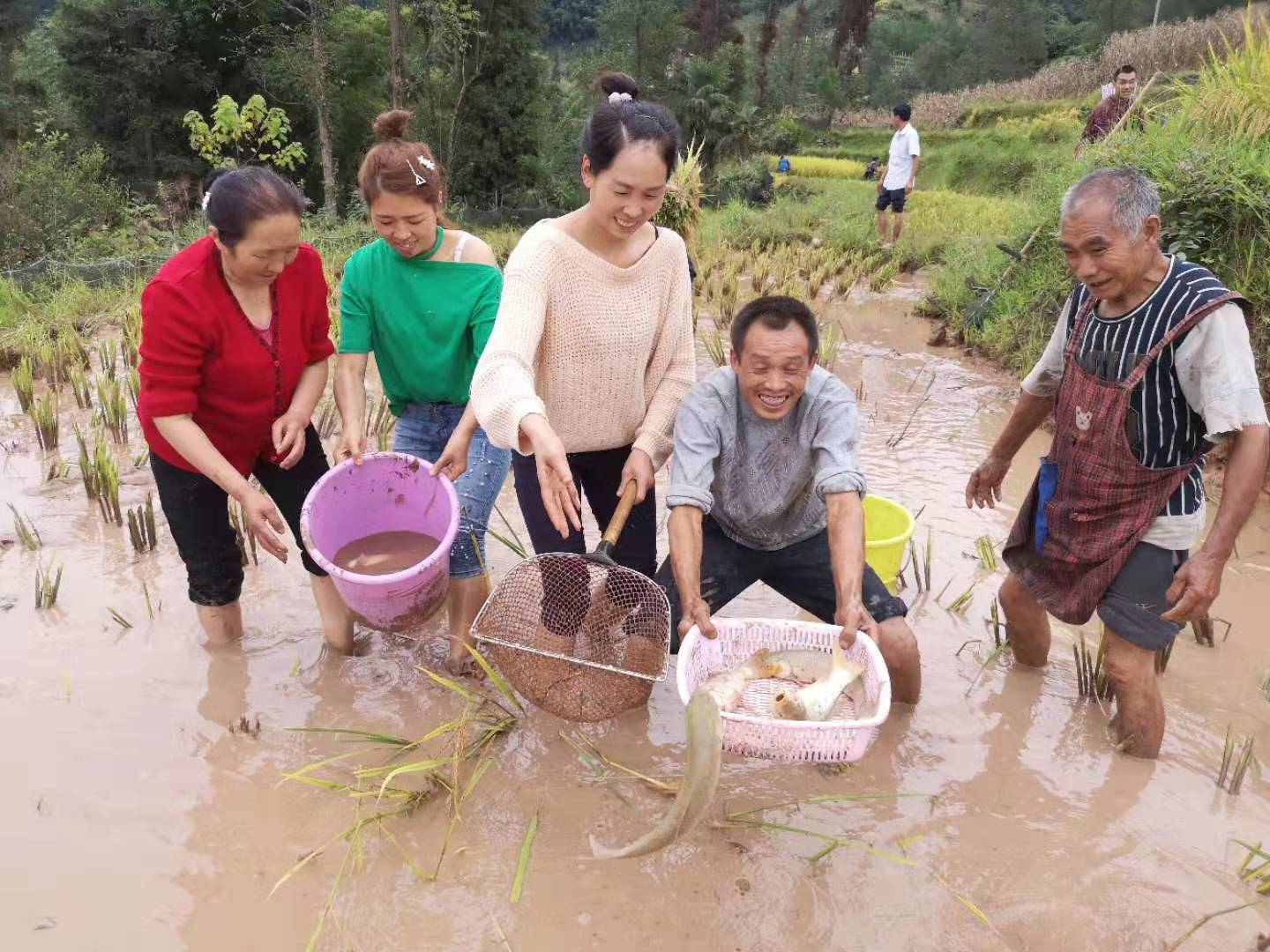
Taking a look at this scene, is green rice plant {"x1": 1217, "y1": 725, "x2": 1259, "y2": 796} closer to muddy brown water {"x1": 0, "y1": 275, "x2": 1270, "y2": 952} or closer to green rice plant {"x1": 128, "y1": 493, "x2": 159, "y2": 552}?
muddy brown water {"x1": 0, "y1": 275, "x2": 1270, "y2": 952}

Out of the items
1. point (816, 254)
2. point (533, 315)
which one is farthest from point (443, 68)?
point (533, 315)

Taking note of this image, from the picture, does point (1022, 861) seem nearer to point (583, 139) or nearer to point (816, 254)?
point (583, 139)

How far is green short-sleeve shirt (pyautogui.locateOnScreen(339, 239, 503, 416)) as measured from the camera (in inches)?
100

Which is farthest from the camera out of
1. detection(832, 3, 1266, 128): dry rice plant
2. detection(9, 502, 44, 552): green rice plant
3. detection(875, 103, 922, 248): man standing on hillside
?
detection(832, 3, 1266, 128): dry rice plant

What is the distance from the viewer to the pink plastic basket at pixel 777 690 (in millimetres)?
1748

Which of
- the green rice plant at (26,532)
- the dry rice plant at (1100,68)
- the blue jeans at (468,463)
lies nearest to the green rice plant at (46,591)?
the green rice plant at (26,532)

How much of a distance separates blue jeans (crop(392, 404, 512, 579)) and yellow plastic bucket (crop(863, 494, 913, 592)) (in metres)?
1.23

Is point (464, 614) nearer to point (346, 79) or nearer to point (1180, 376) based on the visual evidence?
point (1180, 376)

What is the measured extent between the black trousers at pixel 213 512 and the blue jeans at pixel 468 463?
12.7 inches

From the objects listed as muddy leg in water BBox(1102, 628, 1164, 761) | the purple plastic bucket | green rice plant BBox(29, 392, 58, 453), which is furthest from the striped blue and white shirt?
green rice plant BBox(29, 392, 58, 453)

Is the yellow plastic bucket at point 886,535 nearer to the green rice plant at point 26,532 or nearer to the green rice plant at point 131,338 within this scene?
the green rice plant at point 26,532

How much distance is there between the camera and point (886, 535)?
3.40 m

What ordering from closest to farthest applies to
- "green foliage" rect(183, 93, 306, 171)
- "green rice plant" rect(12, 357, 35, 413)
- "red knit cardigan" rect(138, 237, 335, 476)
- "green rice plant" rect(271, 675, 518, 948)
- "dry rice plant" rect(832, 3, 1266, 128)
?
"green rice plant" rect(271, 675, 518, 948) → "red knit cardigan" rect(138, 237, 335, 476) → "green rice plant" rect(12, 357, 35, 413) → "green foliage" rect(183, 93, 306, 171) → "dry rice plant" rect(832, 3, 1266, 128)

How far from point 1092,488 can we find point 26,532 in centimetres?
403
